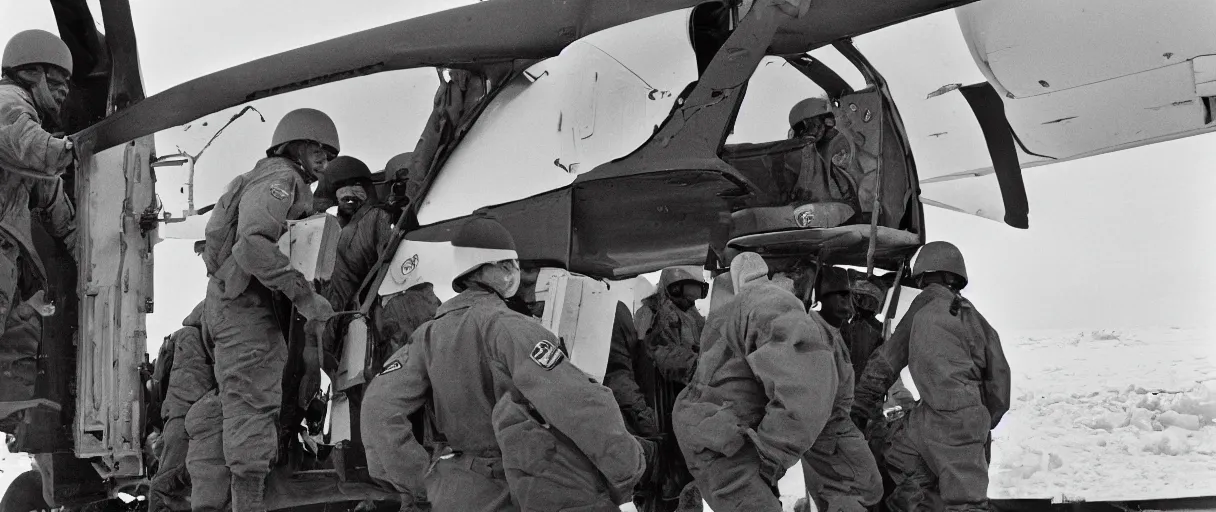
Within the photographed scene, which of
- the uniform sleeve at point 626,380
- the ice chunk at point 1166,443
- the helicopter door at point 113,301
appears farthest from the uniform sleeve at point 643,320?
the ice chunk at point 1166,443

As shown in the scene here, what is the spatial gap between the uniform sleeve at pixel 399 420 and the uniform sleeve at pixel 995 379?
108 inches

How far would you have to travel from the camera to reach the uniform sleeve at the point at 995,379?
5.40m

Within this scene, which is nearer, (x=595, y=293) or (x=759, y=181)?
(x=595, y=293)

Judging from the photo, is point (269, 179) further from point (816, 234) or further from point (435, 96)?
point (816, 234)

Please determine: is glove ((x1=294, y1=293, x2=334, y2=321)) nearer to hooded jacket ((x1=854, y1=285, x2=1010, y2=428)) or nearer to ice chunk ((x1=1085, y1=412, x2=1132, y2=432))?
hooded jacket ((x1=854, y1=285, x2=1010, y2=428))

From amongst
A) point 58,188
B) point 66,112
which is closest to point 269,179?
point 58,188

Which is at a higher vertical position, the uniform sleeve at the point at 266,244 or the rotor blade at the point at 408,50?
the rotor blade at the point at 408,50

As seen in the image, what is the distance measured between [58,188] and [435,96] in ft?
7.07

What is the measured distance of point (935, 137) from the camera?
6324 millimetres

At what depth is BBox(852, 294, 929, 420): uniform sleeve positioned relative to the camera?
5.52 metres

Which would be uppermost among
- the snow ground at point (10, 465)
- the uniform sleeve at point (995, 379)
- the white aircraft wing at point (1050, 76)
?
the white aircraft wing at point (1050, 76)

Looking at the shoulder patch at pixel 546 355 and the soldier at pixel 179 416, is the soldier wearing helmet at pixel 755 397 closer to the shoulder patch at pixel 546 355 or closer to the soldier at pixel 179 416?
the shoulder patch at pixel 546 355

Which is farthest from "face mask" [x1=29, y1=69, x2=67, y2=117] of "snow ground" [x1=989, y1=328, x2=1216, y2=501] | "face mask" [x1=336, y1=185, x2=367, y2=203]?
"snow ground" [x1=989, y1=328, x2=1216, y2=501]

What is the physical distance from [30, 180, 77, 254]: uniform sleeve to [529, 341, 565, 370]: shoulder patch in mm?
3921
